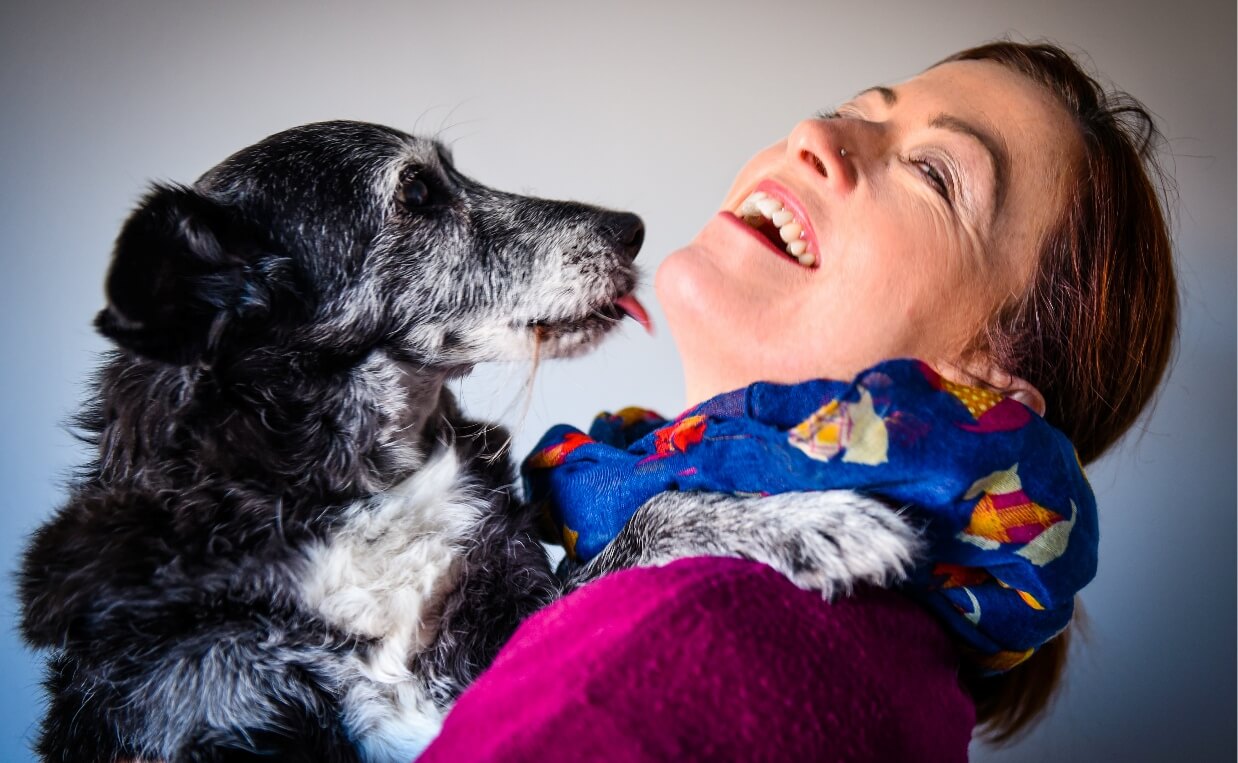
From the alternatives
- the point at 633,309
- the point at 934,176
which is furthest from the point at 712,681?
the point at 934,176

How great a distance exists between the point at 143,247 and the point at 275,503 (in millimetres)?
449

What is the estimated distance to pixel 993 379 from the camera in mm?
1479

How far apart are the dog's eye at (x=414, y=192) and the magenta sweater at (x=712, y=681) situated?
88 centimetres

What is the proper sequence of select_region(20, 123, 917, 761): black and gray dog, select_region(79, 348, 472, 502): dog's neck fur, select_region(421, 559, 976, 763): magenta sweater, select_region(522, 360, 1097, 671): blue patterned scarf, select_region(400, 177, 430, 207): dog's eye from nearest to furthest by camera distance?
select_region(421, 559, 976, 763): magenta sweater < select_region(522, 360, 1097, 671): blue patterned scarf < select_region(20, 123, 917, 761): black and gray dog < select_region(79, 348, 472, 502): dog's neck fur < select_region(400, 177, 430, 207): dog's eye

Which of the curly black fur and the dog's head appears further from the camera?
the dog's head

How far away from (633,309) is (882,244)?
0.49 m

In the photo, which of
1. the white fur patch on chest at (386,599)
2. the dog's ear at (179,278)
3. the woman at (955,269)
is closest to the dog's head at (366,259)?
the dog's ear at (179,278)

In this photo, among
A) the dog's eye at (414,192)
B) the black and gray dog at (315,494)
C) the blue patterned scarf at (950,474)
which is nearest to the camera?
the blue patterned scarf at (950,474)

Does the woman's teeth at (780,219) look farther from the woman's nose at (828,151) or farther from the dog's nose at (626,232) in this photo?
the dog's nose at (626,232)

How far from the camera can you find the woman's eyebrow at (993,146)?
4.82 ft

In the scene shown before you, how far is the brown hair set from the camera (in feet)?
4.96

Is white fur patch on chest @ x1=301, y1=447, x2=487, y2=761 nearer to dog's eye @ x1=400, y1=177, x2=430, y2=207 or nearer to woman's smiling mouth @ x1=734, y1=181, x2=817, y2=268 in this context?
dog's eye @ x1=400, y1=177, x2=430, y2=207

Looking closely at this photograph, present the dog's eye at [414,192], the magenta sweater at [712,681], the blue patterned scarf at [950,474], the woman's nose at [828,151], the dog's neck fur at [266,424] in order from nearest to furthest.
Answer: the magenta sweater at [712,681] < the blue patterned scarf at [950,474] < the dog's neck fur at [266,424] < the woman's nose at [828,151] < the dog's eye at [414,192]

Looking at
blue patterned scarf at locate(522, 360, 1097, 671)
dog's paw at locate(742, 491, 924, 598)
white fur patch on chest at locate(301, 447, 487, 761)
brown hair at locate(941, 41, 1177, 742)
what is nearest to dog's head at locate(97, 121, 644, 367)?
white fur patch on chest at locate(301, 447, 487, 761)
